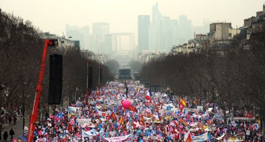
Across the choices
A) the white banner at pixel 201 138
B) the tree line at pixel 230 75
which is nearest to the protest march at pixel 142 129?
the white banner at pixel 201 138

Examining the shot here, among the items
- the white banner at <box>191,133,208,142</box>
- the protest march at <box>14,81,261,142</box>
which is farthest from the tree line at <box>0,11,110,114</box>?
the white banner at <box>191,133,208,142</box>

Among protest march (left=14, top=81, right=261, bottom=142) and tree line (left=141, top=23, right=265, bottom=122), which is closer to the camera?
protest march (left=14, top=81, right=261, bottom=142)

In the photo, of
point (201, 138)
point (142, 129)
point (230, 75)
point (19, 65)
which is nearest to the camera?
point (201, 138)

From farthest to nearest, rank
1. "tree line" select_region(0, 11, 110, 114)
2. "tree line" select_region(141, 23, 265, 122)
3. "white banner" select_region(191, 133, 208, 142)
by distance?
1. "tree line" select_region(141, 23, 265, 122)
2. "tree line" select_region(0, 11, 110, 114)
3. "white banner" select_region(191, 133, 208, 142)

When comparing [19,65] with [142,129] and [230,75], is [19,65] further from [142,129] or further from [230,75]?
[230,75]

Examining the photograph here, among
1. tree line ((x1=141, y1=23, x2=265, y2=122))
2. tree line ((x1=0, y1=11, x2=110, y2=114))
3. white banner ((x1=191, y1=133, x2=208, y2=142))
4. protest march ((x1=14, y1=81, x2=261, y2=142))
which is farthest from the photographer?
tree line ((x1=141, y1=23, x2=265, y2=122))

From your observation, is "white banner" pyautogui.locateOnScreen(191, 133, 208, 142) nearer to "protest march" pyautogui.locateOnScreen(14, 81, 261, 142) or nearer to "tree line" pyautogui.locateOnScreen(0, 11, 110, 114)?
"protest march" pyautogui.locateOnScreen(14, 81, 261, 142)

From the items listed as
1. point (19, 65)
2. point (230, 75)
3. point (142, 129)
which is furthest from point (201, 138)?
point (230, 75)

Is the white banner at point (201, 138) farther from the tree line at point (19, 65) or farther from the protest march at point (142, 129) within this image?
the tree line at point (19, 65)

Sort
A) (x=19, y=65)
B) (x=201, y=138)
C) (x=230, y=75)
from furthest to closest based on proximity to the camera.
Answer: (x=230, y=75)
(x=19, y=65)
(x=201, y=138)

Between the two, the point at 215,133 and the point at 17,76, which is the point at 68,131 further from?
the point at 215,133

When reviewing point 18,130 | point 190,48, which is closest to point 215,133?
point 18,130
